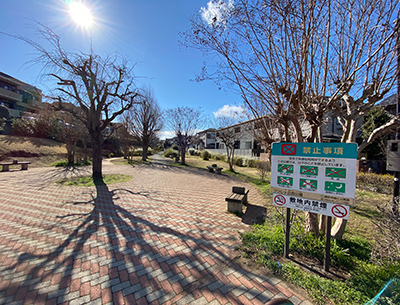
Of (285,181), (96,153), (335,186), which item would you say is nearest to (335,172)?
(335,186)

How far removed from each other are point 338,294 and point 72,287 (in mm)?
3303

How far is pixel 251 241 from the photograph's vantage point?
3271 mm

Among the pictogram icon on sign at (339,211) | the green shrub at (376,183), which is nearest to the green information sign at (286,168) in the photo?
the pictogram icon on sign at (339,211)

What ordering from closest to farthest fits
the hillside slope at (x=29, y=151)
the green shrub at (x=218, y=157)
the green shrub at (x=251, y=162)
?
the hillside slope at (x=29, y=151) < the green shrub at (x=251, y=162) < the green shrub at (x=218, y=157)

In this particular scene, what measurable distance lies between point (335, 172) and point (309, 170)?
0.98ft

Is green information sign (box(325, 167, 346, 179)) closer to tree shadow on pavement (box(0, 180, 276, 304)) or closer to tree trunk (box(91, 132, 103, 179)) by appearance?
tree shadow on pavement (box(0, 180, 276, 304))

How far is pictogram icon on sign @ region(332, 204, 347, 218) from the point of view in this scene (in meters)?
2.27

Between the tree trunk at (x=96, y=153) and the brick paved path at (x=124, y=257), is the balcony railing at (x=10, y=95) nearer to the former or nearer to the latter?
the tree trunk at (x=96, y=153)

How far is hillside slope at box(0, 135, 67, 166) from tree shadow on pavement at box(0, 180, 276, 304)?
17138 mm

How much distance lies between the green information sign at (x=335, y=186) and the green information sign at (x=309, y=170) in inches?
7.5

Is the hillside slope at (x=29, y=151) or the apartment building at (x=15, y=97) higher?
the apartment building at (x=15, y=97)

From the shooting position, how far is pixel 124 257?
2791mm

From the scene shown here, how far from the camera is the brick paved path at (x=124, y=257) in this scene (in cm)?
208

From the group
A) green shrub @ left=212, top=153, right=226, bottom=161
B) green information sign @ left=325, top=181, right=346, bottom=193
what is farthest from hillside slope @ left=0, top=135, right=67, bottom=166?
green information sign @ left=325, top=181, right=346, bottom=193
